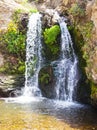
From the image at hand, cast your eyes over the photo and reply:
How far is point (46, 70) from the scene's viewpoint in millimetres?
16703

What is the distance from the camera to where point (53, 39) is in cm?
1767

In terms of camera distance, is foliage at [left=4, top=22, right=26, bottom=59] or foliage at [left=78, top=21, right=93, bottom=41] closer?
foliage at [left=78, top=21, right=93, bottom=41]

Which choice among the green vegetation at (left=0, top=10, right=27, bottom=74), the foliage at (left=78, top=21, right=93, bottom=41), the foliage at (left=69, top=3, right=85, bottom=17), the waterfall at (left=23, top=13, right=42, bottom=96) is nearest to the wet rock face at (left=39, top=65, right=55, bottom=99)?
the waterfall at (left=23, top=13, right=42, bottom=96)

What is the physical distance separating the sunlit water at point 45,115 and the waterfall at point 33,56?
5.45 ft

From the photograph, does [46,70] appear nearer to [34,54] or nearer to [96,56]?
[34,54]

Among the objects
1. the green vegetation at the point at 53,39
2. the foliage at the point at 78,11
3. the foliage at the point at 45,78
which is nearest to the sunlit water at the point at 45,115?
the foliage at the point at 45,78

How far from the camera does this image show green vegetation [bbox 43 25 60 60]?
17594mm

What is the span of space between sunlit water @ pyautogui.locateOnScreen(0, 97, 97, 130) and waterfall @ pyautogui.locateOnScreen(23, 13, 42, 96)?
5.45ft

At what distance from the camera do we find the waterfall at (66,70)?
15.9 meters

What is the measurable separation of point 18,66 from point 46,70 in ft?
7.07

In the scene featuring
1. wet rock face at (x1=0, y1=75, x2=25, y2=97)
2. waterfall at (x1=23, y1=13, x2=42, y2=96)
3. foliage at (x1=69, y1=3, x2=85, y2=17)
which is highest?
foliage at (x1=69, y1=3, x2=85, y2=17)

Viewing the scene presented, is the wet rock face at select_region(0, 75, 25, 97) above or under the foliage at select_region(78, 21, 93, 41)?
under

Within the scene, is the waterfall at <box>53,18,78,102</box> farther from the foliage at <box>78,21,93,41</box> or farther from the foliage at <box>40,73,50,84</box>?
the foliage at <box>78,21,93,41</box>

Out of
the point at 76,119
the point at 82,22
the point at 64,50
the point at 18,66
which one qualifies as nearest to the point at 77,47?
the point at 64,50
